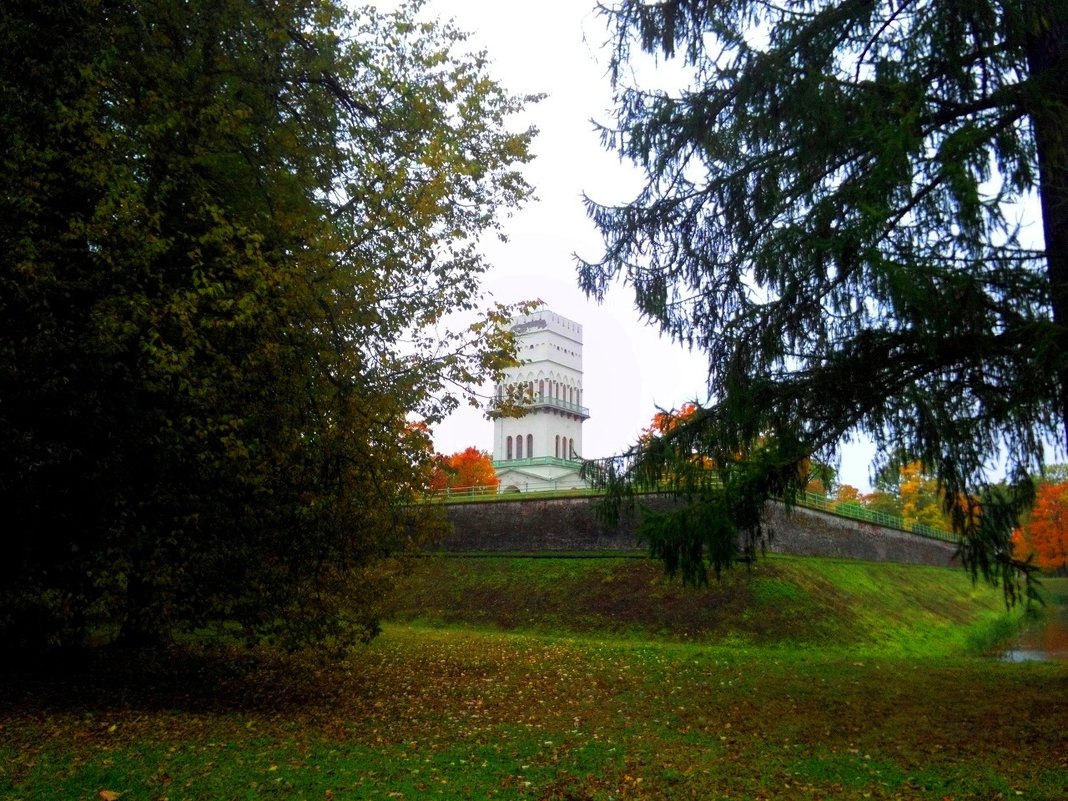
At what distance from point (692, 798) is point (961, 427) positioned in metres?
3.88

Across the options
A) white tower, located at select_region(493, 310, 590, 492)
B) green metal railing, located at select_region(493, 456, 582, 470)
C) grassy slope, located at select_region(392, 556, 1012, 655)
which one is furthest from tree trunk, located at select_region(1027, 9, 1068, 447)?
white tower, located at select_region(493, 310, 590, 492)

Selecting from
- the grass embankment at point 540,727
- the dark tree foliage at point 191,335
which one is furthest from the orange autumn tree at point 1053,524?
the dark tree foliage at point 191,335

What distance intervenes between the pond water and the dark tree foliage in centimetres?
1376

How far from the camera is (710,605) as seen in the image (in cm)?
1778

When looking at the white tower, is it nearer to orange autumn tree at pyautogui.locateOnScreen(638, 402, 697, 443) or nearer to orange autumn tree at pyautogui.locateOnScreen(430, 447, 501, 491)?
orange autumn tree at pyautogui.locateOnScreen(430, 447, 501, 491)

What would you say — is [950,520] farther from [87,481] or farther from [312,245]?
[87,481]

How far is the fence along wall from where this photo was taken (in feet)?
76.1

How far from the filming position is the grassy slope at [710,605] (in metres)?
16.9

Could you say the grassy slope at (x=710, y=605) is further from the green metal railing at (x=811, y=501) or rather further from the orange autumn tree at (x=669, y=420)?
the orange autumn tree at (x=669, y=420)

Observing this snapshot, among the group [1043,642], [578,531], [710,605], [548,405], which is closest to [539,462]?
[548,405]

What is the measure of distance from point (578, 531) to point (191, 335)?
62.6 feet

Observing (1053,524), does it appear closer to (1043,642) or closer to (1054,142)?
(1043,642)

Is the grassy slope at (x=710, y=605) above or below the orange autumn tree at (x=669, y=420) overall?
below

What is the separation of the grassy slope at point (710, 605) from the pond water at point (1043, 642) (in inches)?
32.6
